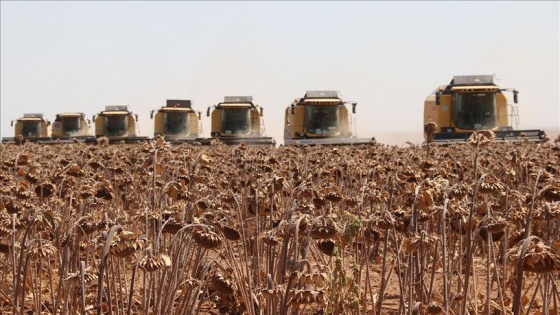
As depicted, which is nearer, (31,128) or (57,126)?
(57,126)

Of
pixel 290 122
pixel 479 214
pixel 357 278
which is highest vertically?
pixel 290 122

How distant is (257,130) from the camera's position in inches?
1441

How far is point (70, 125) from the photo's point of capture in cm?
4728

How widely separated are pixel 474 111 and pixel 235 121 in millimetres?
11532

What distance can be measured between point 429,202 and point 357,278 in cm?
157

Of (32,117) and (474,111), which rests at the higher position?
(32,117)

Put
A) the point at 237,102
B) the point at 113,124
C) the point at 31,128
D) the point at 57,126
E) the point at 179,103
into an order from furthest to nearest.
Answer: the point at 31,128, the point at 57,126, the point at 113,124, the point at 179,103, the point at 237,102

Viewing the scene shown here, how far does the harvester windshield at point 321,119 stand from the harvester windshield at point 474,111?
509 centimetres

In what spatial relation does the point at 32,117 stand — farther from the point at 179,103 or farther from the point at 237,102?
the point at 237,102

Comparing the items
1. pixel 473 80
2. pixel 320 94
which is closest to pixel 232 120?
pixel 320 94

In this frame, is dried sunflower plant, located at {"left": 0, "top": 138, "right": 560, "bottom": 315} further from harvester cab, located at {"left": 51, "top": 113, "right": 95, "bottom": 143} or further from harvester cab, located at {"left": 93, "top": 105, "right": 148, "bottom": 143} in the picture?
harvester cab, located at {"left": 51, "top": 113, "right": 95, "bottom": 143}

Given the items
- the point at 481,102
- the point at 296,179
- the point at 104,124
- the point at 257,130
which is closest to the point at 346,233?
the point at 296,179

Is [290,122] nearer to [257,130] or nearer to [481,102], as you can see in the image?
[257,130]

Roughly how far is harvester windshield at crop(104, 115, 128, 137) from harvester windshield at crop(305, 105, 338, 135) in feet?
49.4
